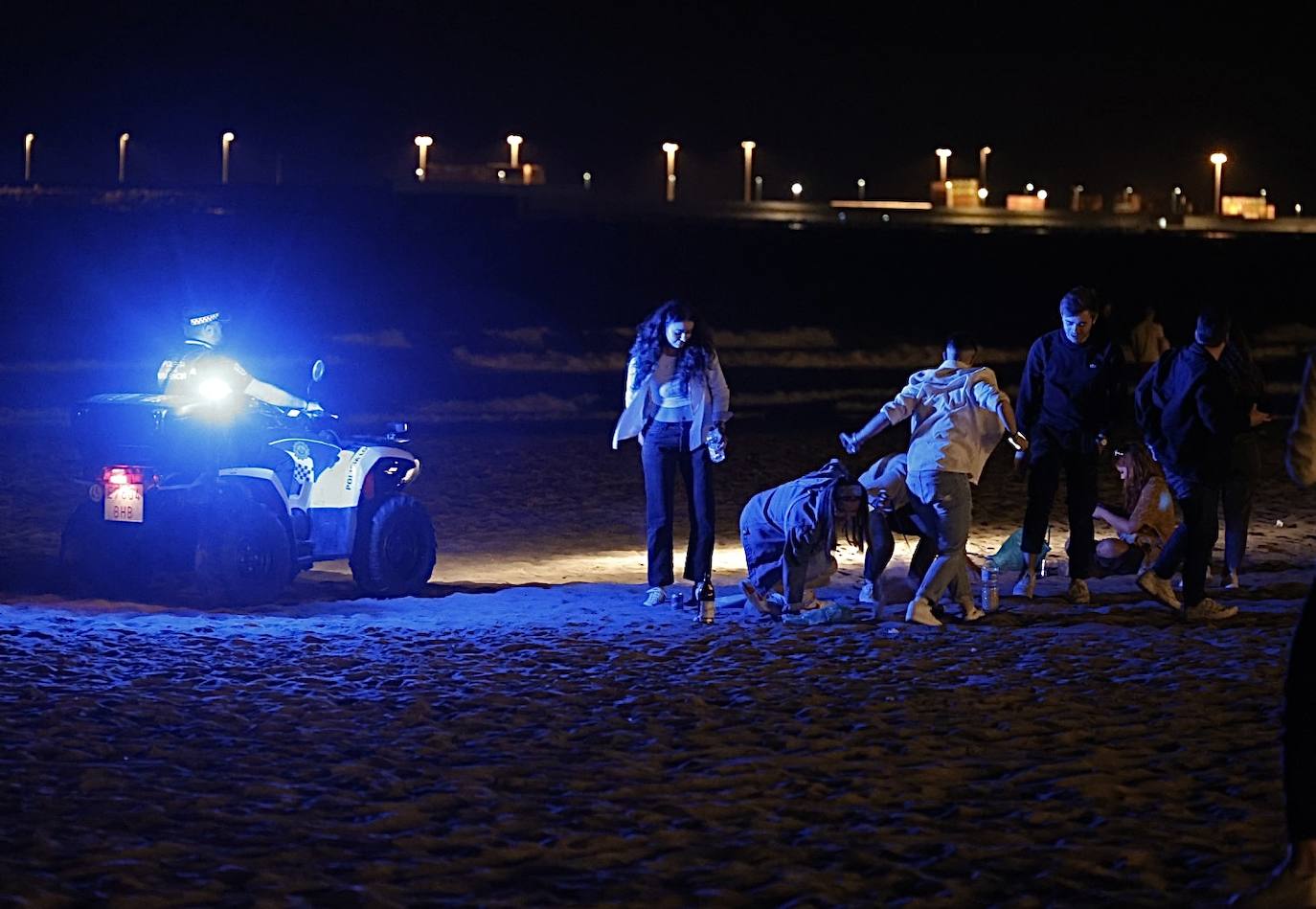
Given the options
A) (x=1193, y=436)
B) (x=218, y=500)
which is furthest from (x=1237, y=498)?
(x=218, y=500)

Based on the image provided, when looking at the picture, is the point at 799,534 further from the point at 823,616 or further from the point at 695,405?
the point at 695,405

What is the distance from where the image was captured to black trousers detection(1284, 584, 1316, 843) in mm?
4762

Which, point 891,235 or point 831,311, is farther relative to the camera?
point 891,235

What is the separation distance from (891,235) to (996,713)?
253 feet

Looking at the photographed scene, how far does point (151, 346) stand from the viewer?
4038 centimetres

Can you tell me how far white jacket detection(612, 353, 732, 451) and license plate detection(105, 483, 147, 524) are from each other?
303cm

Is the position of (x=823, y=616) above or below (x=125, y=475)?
below

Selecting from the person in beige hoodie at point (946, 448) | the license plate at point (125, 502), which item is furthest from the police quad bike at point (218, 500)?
the person in beige hoodie at point (946, 448)

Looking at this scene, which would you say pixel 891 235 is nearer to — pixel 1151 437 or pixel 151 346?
pixel 151 346

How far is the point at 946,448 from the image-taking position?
32.8 feet

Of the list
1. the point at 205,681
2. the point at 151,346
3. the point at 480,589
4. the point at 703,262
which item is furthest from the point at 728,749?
the point at 703,262

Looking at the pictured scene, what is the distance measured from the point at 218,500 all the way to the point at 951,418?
4.58m

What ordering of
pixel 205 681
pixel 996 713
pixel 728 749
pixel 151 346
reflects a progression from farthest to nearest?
pixel 151 346, pixel 205 681, pixel 996 713, pixel 728 749

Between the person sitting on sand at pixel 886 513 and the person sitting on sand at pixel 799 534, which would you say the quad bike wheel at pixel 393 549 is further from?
the person sitting on sand at pixel 886 513
